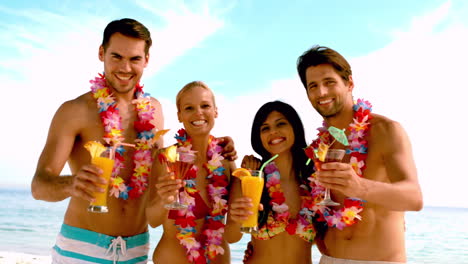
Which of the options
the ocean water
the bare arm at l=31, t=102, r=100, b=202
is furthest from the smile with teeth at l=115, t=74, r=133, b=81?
the ocean water

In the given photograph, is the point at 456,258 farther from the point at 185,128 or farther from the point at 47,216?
the point at 47,216

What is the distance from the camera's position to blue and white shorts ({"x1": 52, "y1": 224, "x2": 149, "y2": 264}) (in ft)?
11.4

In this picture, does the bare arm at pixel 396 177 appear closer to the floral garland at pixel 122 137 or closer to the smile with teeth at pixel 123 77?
the floral garland at pixel 122 137

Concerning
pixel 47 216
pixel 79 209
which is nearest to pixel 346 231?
pixel 79 209

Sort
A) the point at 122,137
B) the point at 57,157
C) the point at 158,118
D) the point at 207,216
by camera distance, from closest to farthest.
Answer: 1. the point at 57,157
2. the point at 207,216
3. the point at 122,137
4. the point at 158,118

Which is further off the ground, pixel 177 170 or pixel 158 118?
pixel 158 118

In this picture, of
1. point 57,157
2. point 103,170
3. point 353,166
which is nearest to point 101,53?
point 57,157

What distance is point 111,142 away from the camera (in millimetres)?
3584

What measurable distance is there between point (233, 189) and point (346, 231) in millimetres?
997

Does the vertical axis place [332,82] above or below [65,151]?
above

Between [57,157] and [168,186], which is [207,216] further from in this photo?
[57,157]

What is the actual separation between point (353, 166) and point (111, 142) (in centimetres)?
202

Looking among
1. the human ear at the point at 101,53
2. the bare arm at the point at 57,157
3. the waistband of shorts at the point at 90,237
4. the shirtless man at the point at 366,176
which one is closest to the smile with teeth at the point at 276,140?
the shirtless man at the point at 366,176

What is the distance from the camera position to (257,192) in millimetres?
3221
